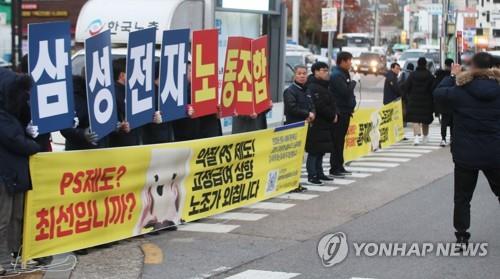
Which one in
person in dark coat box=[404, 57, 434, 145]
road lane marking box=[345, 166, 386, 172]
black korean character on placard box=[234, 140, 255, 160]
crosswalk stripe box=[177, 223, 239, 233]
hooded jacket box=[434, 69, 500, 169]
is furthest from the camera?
person in dark coat box=[404, 57, 434, 145]

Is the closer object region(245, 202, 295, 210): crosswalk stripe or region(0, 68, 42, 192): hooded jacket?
region(0, 68, 42, 192): hooded jacket

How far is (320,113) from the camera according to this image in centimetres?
1266

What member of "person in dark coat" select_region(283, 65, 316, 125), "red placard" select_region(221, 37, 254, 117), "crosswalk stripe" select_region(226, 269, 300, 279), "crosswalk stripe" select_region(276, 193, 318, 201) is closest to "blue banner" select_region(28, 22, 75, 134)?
"crosswalk stripe" select_region(226, 269, 300, 279)

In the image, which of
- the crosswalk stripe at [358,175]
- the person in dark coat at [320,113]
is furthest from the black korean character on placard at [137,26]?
the crosswalk stripe at [358,175]

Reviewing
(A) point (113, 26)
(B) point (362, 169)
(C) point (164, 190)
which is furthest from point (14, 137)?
(B) point (362, 169)

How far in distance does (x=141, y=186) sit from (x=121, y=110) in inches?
33.0

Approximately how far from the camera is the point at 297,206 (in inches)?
440

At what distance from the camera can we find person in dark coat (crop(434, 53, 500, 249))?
8062mm

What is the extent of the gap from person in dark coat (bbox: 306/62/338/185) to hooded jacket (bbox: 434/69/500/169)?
14.8ft

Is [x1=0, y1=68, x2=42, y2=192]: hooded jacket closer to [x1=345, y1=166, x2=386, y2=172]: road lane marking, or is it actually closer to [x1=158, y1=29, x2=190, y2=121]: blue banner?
[x1=158, y1=29, x2=190, y2=121]: blue banner

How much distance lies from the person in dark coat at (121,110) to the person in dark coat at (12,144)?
5.43 feet

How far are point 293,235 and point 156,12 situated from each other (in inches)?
198

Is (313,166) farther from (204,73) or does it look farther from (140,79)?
(140,79)

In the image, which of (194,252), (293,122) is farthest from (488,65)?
(293,122)
